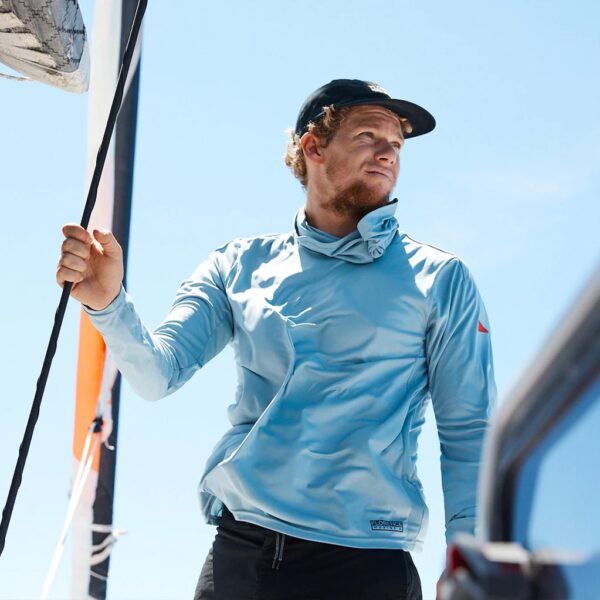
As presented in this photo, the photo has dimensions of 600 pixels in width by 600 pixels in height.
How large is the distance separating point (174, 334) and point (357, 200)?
2.06 ft

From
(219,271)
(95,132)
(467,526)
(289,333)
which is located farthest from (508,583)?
(95,132)

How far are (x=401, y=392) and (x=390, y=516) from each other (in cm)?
30

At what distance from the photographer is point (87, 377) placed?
4590 mm

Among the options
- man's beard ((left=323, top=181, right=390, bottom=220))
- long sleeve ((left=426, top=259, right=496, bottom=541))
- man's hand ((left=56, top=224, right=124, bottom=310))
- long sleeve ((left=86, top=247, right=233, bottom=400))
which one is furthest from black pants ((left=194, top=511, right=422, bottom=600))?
man's beard ((left=323, top=181, right=390, bottom=220))

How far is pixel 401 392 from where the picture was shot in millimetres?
2607

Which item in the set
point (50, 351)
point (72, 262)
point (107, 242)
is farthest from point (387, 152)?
point (50, 351)

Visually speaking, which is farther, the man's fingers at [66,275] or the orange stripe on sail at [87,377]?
the orange stripe on sail at [87,377]

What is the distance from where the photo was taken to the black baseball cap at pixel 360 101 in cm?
306

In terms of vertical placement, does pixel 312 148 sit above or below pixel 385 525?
above

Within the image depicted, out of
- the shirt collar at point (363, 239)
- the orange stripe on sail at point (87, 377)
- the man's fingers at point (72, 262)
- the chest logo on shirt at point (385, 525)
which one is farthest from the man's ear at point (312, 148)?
the orange stripe on sail at point (87, 377)

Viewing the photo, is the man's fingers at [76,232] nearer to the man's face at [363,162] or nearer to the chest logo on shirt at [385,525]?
the man's face at [363,162]

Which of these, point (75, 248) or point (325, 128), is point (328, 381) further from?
point (325, 128)

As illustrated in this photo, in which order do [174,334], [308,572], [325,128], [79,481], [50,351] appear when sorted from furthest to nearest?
1. [79,481]
2. [325,128]
3. [174,334]
4. [308,572]
5. [50,351]

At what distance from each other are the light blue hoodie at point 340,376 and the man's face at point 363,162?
0.36 feet
